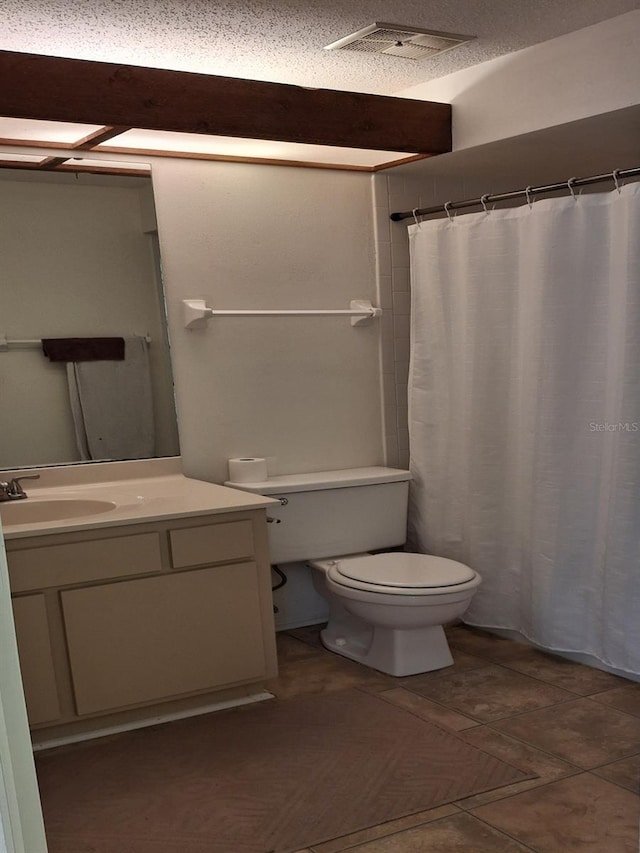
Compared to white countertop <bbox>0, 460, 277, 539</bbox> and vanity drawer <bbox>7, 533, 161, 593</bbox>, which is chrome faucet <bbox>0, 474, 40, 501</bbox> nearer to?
white countertop <bbox>0, 460, 277, 539</bbox>

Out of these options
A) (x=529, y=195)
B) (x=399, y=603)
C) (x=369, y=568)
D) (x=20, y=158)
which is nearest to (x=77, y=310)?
(x=20, y=158)

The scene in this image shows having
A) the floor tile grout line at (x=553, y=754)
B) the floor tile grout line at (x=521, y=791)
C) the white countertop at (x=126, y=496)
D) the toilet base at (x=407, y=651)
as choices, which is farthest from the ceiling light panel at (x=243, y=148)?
the floor tile grout line at (x=521, y=791)

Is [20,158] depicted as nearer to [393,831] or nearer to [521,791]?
[393,831]

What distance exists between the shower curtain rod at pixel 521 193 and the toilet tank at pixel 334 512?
108cm

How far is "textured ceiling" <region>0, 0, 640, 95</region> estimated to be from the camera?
2.33 m

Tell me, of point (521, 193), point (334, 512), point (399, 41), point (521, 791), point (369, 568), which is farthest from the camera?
point (334, 512)

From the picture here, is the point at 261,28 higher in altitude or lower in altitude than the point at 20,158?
higher

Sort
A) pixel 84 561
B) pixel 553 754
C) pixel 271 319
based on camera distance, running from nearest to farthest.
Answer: pixel 553 754, pixel 84 561, pixel 271 319

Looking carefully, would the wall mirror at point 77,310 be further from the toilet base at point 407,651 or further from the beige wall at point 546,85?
the beige wall at point 546,85

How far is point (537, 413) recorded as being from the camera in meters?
3.12

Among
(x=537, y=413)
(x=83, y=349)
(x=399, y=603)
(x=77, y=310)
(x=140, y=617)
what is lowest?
(x=399, y=603)

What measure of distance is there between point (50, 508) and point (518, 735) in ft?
5.52

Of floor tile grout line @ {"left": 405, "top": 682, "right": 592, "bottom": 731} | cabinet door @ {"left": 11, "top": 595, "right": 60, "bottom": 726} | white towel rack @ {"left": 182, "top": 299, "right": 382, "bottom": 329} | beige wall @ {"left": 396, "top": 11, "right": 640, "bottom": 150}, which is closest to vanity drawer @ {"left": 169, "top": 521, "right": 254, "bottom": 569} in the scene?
cabinet door @ {"left": 11, "top": 595, "right": 60, "bottom": 726}

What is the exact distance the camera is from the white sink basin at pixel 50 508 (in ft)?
9.32
